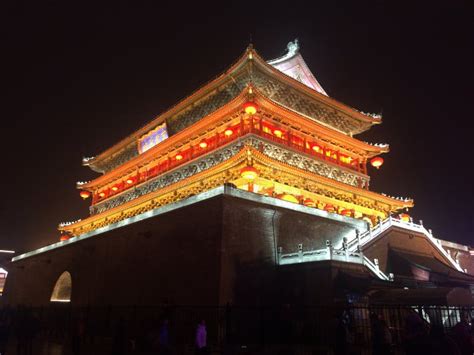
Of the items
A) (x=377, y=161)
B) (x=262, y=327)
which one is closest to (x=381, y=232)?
(x=377, y=161)

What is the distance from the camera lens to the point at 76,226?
29969 millimetres

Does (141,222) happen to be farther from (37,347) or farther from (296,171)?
(296,171)

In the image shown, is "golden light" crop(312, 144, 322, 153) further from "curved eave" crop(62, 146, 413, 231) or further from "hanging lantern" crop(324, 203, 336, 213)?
"hanging lantern" crop(324, 203, 336, 213)

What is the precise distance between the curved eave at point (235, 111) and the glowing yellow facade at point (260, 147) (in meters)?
0.06

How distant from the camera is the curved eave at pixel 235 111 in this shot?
21006 mm

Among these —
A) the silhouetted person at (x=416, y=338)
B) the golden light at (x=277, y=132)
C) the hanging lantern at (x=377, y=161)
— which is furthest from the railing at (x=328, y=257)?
the hanging lantern at (x=377, y=161)

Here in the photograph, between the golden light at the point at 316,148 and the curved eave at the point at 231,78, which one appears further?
the golden light at the point at 316,148

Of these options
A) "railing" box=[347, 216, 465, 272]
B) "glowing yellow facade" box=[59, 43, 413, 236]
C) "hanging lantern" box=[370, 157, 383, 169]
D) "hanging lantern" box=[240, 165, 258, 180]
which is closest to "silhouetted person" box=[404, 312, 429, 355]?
"railing" box=[347, 216, 465, 272]

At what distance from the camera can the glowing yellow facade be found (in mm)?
20688

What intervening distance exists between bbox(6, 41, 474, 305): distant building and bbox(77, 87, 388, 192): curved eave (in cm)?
8

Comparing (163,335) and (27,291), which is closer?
(163,335)

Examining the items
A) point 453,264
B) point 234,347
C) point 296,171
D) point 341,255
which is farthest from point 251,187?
point 453,264

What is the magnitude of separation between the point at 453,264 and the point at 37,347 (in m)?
18.8

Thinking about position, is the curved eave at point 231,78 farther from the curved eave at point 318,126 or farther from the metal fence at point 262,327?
the metal fence at point 262,327
